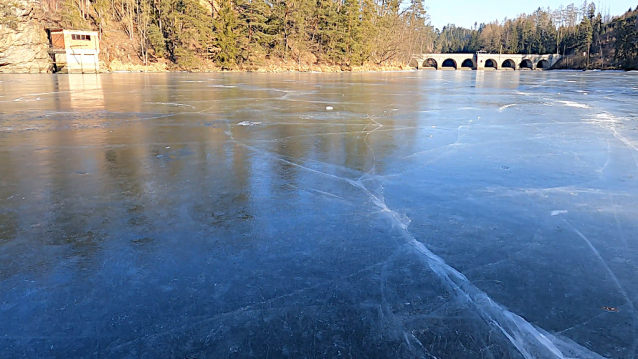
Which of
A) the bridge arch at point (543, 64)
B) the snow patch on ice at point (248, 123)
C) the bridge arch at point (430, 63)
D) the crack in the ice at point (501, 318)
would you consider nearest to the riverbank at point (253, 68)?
the snow patch on ice at point (248, 123)

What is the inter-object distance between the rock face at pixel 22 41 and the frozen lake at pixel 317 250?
1498 inches

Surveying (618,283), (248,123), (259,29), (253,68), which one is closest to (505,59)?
(259,29)

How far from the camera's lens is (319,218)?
3457 mm

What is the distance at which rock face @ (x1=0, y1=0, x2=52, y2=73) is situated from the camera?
117 feet

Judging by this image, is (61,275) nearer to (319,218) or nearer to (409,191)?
(319,218)

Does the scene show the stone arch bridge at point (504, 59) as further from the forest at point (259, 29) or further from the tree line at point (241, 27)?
the tree line at point (241, 27)

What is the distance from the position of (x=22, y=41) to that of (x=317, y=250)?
144 ft

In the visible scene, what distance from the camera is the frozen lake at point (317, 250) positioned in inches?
78.3

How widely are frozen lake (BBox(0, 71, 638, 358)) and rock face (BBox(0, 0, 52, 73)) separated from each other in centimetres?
3806

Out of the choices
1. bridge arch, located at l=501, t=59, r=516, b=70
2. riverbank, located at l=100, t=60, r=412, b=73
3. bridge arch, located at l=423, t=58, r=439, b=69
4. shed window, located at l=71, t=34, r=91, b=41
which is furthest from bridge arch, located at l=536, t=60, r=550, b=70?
shed window, located at l=71, t=34, r=91, b=41

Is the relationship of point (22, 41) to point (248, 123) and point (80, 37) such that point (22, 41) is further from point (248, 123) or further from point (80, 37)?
point (248, 123)

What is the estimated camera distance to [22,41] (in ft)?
120

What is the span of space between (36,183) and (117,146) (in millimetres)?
1869

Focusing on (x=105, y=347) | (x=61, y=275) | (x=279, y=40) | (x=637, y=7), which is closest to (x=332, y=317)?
(x=105, y=347)
